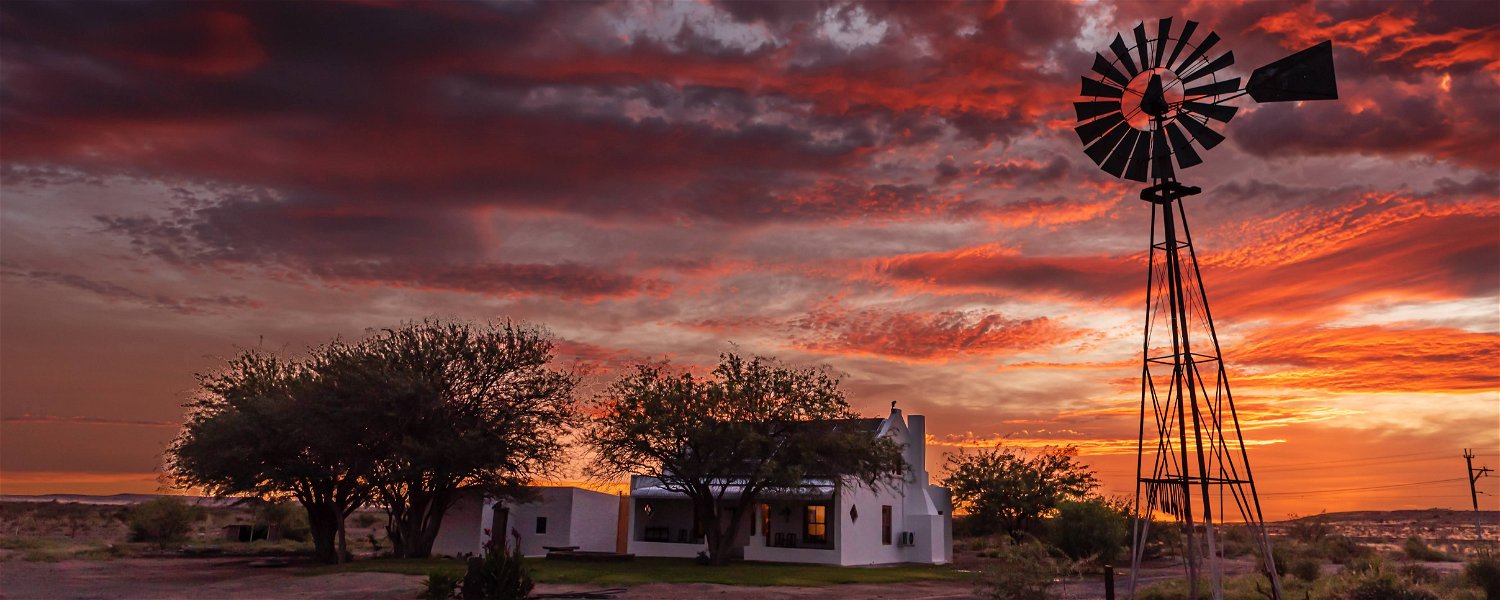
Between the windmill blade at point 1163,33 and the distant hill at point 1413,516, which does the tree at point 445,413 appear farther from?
the distant hill at point 1413,516

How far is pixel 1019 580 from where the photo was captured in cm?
2141

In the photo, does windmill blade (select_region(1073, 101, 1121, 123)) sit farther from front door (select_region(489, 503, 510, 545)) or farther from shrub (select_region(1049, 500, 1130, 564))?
front door (select_region(489, 503, 510, 545))

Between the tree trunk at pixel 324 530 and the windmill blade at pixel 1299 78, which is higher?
the windmill blade at pixel 1299 78

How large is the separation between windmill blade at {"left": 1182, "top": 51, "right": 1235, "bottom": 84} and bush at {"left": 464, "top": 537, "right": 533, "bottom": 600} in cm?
2089

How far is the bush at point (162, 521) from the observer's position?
52.4m

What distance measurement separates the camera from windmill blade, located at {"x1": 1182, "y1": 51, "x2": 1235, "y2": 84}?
71.8 ft

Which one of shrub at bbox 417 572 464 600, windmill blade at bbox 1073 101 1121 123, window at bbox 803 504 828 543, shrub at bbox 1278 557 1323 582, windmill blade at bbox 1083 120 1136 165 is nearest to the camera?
windmill blade at bbox 1083 120 1136 165

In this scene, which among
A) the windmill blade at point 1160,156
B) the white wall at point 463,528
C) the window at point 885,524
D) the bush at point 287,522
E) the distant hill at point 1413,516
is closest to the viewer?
the windmill blade at point 1160,156

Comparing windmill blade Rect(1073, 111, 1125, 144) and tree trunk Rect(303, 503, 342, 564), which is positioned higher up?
windmill blade Rect(1073, 111, 1125, 144)

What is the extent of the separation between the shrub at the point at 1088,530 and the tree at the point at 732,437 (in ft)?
41.9

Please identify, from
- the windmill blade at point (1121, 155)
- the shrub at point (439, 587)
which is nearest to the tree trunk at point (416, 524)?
the shrub at point (439, 587)

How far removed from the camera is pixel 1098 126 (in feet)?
76.3

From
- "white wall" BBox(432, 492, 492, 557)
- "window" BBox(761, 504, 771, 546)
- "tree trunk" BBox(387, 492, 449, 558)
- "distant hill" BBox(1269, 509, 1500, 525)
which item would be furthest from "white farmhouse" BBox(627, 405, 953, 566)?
"distant hill" BBox(1269, 509, 1500, 525)

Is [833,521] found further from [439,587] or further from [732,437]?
[439,587]
